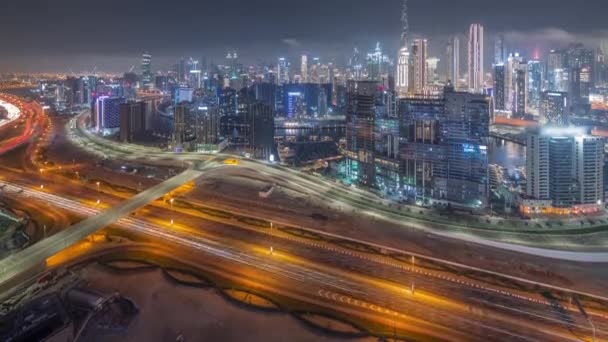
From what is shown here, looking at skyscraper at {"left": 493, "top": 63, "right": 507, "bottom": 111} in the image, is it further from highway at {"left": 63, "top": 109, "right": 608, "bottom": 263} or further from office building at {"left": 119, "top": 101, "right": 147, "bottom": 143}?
office building at {"left": 119, "top": 101, "right": 147, "bottom": 143}

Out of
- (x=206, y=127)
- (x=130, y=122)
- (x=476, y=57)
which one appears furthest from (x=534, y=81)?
(x=130, y=122)

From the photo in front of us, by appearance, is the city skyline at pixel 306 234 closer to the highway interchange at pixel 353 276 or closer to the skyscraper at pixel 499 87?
the highway interchange at pixel 353 276

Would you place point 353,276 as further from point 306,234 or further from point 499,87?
point 499,87

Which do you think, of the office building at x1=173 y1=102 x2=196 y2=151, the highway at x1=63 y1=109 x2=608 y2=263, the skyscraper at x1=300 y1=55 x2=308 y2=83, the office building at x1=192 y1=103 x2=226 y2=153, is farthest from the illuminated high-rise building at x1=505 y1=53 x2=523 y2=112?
the highway at x1=63 y1=109 x2=608 y2=263

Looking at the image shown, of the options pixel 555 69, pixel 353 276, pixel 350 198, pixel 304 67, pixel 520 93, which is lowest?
pixel 353 276

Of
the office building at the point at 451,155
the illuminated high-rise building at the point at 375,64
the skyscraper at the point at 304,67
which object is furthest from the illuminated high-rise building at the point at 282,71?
the office building at the point at 451,155

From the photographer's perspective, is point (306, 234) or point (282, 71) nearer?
point (306, 234)
